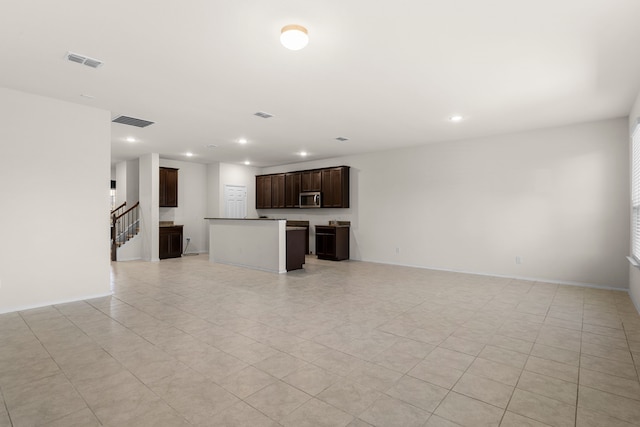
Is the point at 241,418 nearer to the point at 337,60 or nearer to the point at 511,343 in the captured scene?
the point at 511,343

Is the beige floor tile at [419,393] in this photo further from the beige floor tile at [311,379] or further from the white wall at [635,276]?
the white wall at [635,276]

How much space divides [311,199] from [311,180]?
1.79 feet

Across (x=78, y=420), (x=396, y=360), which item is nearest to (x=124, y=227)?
(x=78, y=420)

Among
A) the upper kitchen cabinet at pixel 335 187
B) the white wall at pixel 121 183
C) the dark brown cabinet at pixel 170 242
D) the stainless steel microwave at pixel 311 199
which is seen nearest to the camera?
the upper kitchen cabinet at pixel 335 187

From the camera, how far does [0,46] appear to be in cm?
303

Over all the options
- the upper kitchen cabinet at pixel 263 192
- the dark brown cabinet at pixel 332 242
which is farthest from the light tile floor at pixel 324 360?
the upper kitchen cabinet at pixel 263 192

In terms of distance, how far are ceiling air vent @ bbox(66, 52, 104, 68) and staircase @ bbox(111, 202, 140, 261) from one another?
19.2ft

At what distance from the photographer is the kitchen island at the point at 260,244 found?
6.78 meters

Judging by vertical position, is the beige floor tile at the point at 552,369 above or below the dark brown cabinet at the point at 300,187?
below

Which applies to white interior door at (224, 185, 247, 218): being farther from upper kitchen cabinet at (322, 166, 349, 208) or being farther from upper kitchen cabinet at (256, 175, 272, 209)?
upper kitchen cabinet at (322, 166, 349, 208)

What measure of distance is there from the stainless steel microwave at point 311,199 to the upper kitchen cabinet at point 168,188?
3.62 metres

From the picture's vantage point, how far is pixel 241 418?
196cm

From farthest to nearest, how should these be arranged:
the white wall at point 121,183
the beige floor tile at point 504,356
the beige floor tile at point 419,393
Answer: the white wall at point 121,183 < the beige floor tile at point 504,356 < the beige floor tile at point 419,393

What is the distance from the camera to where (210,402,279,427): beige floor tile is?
1898 mm
